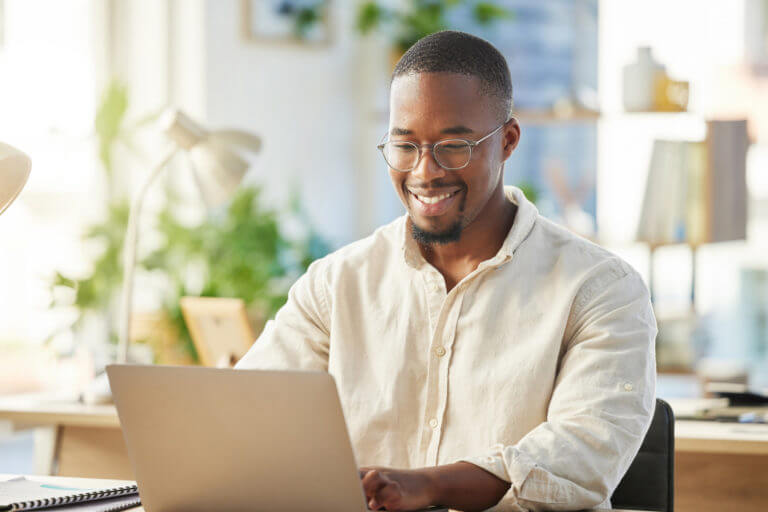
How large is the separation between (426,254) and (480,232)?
0.09 m

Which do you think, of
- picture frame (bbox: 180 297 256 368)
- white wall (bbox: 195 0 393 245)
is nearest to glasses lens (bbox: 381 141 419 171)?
picture frame (bbox: 180 297 256 368)

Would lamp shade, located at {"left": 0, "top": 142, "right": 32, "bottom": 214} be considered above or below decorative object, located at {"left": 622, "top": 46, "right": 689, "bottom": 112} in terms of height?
below

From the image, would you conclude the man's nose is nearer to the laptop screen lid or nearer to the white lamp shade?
the laptop screen lid

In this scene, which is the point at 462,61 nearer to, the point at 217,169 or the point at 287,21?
the point at 217,169

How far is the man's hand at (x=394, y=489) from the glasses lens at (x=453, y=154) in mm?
494

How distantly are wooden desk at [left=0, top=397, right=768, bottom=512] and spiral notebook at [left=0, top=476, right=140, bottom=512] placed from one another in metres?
1.24

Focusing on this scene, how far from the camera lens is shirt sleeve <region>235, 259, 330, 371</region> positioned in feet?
6.11

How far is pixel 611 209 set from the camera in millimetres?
5750

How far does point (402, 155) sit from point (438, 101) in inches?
3.8

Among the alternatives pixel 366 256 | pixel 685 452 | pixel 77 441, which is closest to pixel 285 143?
pixel 77 441

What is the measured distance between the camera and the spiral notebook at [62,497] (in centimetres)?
151

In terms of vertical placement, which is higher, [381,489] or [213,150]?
[213,150]

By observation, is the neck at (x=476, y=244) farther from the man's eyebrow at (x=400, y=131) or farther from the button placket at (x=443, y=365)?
the man's eyebrow at (x=400, y=131)

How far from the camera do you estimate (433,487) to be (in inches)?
56.9
